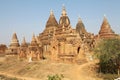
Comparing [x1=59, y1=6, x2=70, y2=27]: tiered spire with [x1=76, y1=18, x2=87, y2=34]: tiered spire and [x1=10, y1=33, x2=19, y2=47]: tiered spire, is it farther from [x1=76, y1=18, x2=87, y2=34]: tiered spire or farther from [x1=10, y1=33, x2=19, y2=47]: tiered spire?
[x1=10, y1=33, x2=19, y2=47]: tiered spire

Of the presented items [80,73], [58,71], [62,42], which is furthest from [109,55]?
[62,42]

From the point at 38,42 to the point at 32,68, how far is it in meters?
13.2

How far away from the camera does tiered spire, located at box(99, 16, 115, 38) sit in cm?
4916

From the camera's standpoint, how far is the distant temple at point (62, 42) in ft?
136

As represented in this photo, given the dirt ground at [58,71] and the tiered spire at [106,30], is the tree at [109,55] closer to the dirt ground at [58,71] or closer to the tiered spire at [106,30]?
the dirt ground at [58,71]

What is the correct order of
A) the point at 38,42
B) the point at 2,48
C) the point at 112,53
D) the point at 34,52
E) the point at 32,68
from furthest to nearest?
the point at 2,48 → the point at 38,42 → the point at 34,52 → the point at 32,68 → the point at 112,53

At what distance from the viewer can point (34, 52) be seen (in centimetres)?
4988

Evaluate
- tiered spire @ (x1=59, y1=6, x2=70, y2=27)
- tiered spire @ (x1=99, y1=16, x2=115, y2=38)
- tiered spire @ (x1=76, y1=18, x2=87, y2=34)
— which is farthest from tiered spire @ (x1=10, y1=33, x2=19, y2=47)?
tiered spire @ (x1=99, y1=16, x2=115, y2=38)

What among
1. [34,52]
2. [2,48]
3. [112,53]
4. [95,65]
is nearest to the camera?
[112,53]

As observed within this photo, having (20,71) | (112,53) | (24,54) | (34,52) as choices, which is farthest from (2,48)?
(112,53)

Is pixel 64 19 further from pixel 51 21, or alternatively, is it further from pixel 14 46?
pixel 14 46

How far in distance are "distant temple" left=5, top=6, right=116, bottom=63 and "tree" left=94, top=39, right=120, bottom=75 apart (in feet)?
20.9

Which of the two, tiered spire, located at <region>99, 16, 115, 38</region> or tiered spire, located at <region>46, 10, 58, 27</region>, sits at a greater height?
tiered spire, located at <region>46, 10, 58, 27</region>

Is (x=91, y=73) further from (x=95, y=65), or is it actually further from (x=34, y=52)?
(x=34, y=52)
